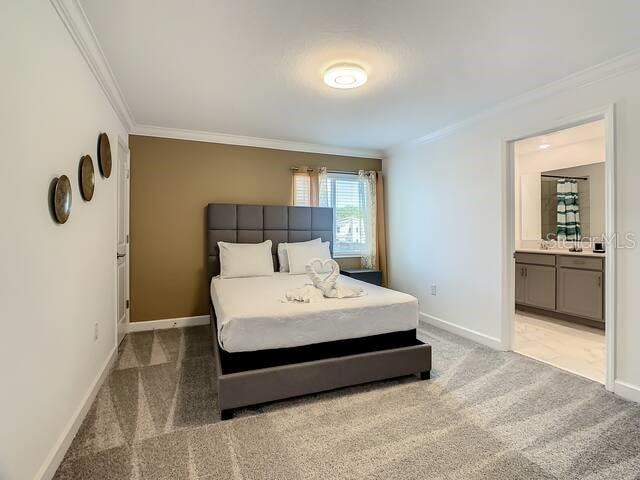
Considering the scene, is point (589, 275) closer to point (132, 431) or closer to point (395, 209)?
point (395, 209)

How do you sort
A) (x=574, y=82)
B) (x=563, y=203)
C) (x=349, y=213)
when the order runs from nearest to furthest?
1. (x=574, y=82)
2. (x=563, y=203)
3. (x=349, y=213)

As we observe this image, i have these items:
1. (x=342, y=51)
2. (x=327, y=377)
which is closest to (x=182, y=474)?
(x=327, y=377)

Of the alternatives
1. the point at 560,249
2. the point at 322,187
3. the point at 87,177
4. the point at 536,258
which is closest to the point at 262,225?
the point at 322,187

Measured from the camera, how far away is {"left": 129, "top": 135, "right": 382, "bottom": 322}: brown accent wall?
3.87m

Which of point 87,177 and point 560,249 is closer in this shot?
point 87,177

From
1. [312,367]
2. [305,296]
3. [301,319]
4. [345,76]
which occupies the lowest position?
[312,367]

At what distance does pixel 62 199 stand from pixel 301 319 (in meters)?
1.51

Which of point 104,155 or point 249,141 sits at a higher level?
point 249,141

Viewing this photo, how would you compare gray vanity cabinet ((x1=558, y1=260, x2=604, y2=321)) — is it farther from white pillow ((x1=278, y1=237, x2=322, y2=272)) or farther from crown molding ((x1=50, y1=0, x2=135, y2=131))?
crown molding ((x1=50, y1=0, x2=135, y2=131))

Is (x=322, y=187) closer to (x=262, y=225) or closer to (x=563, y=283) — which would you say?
(x=262, y=225)

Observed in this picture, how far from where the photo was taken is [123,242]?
11.8 feet

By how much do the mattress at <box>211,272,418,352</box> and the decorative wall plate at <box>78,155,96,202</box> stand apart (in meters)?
1.15

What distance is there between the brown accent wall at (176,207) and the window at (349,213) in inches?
45.9

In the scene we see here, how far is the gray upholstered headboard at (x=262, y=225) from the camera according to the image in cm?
403
